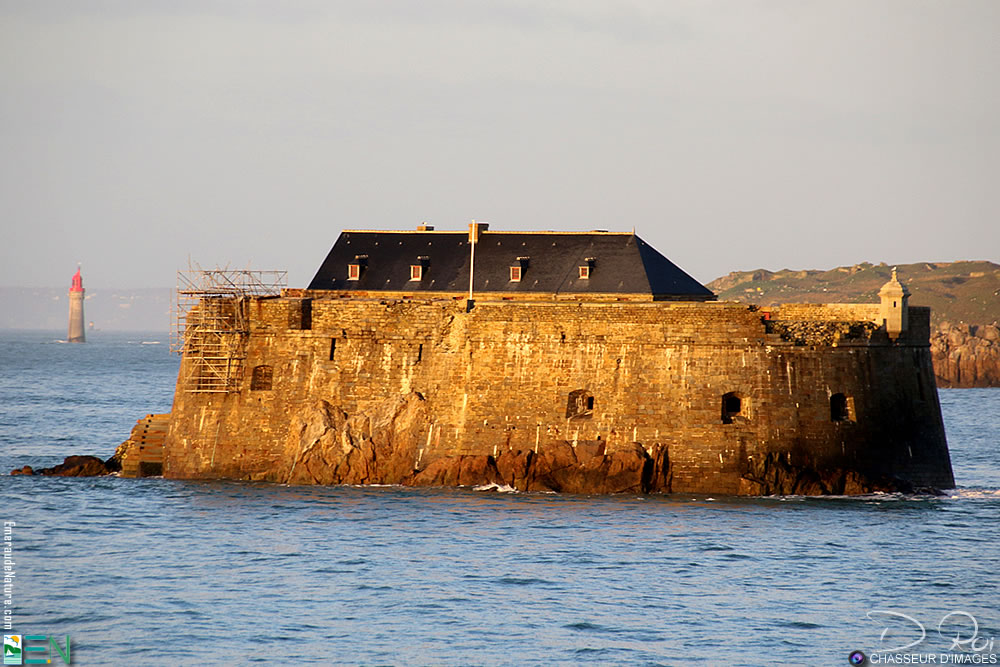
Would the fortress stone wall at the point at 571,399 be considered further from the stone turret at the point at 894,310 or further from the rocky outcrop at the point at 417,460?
the stone turret at the point at 894,310

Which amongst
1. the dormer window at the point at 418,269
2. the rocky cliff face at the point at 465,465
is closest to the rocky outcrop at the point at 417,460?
the rocky cliff face at the point at 465,465

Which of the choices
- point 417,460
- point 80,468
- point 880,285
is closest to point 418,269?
point 417,460

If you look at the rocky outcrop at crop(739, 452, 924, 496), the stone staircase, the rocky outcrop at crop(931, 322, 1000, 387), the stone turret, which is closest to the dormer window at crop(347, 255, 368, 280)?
the stone staircase

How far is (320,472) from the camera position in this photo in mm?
39062

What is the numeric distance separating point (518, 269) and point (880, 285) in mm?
123943

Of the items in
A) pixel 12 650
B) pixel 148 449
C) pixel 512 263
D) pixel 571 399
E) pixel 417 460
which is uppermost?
pixel 512 263

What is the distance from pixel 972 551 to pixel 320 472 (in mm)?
17431

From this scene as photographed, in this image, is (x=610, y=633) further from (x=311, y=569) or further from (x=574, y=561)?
(x=311, y=569)

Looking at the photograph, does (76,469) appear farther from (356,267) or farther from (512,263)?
(512,263)

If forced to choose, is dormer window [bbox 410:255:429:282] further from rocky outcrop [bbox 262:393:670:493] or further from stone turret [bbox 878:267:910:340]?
stone turret [bbox 878:267:910:340]

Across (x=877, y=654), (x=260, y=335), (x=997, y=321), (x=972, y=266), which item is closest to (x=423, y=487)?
(x=260, y=335)

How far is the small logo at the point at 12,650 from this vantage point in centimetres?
2279

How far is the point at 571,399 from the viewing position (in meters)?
37.6

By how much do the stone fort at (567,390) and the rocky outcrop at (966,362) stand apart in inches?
2674
